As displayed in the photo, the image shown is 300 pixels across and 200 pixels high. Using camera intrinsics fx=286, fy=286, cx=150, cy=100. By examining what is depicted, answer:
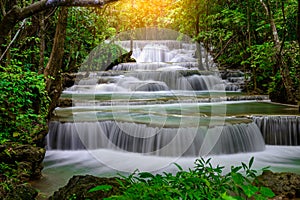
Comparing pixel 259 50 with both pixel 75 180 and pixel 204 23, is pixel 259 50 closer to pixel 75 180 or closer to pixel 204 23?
pixel 204 23

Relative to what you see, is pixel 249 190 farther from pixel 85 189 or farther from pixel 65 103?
pixel 65 103

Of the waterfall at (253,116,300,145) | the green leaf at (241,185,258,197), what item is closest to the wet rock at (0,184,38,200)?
the green leaf at (241,185,258,197)

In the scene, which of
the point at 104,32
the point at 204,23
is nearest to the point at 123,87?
the point at 104,32

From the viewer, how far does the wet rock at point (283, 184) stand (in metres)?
3.68

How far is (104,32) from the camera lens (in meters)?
14.8

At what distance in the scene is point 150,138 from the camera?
618 cm

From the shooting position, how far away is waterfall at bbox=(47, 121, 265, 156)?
6121 mm

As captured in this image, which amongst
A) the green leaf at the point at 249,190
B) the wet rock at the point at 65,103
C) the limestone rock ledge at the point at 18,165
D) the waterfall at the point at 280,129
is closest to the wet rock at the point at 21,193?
the limestone rock ledge at the point at 18,165

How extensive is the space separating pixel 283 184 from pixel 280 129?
3672mm

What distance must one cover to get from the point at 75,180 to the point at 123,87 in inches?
417

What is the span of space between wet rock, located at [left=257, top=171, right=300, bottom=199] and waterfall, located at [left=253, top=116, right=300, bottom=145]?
3407 millimetres

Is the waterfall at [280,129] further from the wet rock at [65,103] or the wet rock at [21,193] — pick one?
the wet rock at [65,103]

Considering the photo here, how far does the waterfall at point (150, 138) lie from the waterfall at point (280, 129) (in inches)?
16.9

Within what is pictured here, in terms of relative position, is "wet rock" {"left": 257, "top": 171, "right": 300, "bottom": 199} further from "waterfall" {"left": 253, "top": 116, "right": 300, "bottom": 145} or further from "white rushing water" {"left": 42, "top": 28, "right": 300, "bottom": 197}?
"waterfall" {"left": 253, "top": 116, "right": 300, "bottom": 145}
